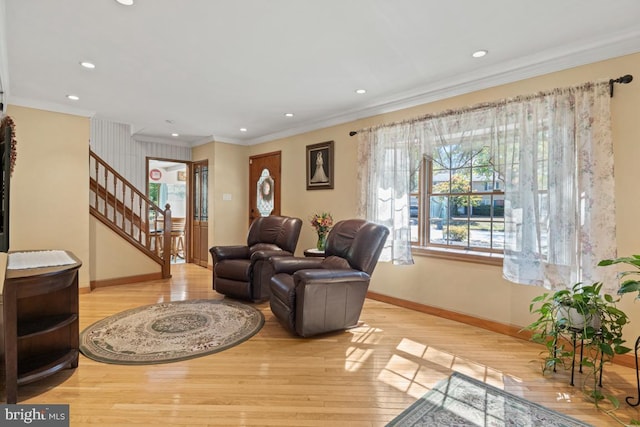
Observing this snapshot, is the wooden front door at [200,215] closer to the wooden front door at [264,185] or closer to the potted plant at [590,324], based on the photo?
the wooden front door at [264,185]

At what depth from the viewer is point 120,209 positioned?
5.18m

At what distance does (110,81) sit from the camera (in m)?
3.33

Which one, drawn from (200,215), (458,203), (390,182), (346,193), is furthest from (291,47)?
(200,215)

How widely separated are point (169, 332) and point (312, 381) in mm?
1567

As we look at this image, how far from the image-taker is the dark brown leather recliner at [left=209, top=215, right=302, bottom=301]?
3.89 m

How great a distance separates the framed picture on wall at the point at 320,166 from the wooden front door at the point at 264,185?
34.8 inches

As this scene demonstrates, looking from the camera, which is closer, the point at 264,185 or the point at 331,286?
the point at 331,286

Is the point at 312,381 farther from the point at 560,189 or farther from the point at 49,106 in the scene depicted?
the point at 49,106

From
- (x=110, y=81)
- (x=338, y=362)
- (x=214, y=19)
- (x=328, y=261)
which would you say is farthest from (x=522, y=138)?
(x=110, y=81)

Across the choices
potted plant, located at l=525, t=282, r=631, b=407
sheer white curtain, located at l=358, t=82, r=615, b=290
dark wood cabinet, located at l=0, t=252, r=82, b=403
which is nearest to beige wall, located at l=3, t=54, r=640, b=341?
sheer white curtain, located at l=358, t=82, r=615, b=290

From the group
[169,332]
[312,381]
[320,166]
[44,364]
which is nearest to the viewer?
[44,364]

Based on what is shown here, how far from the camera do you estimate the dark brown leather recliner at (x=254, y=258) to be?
389 cm

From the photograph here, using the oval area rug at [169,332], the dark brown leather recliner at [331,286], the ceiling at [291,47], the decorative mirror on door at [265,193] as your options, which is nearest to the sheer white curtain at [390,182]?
the ceiling at [291,47]

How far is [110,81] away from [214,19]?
183 centimetres
